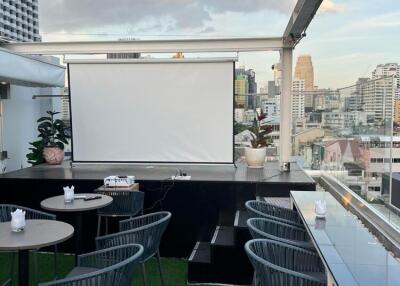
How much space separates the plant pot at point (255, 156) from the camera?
5898mm

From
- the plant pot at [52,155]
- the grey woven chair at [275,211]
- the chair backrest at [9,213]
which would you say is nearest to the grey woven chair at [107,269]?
the chair backrest at [9,213]

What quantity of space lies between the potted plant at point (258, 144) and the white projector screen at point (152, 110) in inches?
11.5

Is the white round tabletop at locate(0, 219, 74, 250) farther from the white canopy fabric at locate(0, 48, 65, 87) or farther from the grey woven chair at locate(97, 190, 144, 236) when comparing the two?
the white canopy fabric at locate(0, 48, 65, 87)

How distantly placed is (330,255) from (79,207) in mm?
2251

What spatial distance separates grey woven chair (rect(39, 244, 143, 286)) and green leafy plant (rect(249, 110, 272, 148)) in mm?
3437

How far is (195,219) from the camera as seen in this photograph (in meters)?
4.87

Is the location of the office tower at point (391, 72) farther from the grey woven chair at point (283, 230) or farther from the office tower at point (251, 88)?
the office tower at point (251, 88)

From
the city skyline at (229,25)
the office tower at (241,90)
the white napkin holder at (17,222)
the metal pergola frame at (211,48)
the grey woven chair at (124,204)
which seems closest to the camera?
the white napkin holder at (17,222)

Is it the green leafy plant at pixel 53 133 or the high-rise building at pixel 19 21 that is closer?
the high-rise building at pixel 19 21

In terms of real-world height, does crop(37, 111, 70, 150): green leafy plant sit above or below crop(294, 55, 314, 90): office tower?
below

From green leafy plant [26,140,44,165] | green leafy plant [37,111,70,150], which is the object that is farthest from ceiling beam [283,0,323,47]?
green leafy plant [26,140,44,165]

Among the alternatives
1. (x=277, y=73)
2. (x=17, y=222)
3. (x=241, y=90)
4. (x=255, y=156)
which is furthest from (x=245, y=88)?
(x=17, y=222)

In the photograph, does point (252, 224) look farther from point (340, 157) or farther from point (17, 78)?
point (17, 78)

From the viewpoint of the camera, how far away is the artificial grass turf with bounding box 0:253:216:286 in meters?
4.04
